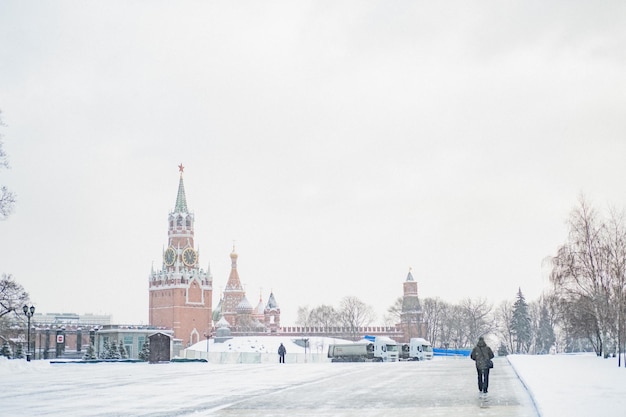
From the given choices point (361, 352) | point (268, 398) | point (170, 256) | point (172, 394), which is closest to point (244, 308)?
point (170, 256)

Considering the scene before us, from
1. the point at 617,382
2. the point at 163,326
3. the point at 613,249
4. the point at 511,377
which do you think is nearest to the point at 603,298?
the point at 613,249

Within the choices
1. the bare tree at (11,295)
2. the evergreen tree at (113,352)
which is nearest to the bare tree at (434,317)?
the evergreen tree at (113,352)

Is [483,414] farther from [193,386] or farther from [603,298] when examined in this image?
[603,298]

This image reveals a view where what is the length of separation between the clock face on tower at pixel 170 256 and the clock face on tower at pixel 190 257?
79.5 inches

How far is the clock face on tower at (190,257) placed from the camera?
134m

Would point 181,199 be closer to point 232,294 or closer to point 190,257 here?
point 190,257

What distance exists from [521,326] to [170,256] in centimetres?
6510

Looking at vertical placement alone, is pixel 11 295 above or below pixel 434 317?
above

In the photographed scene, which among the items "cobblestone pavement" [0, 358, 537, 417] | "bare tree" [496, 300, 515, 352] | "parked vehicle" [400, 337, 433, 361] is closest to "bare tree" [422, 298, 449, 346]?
"bare tree" [496, 300, 515, 352]

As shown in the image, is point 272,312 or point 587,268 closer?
point 587,268

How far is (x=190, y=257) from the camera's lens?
443ft

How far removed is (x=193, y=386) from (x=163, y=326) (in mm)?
109942

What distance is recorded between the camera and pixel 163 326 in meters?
130

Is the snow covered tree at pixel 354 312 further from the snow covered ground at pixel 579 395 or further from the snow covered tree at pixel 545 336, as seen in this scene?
the snow covered ground at pixel 579 395
